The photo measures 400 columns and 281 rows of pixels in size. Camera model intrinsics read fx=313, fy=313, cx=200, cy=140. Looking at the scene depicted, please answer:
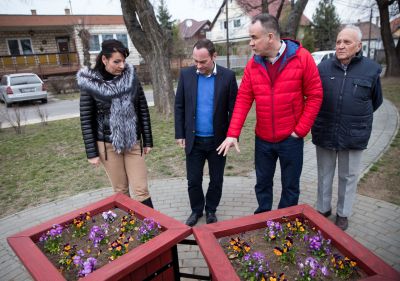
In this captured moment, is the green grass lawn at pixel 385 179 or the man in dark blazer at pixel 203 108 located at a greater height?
the man in dark blazer at pixel 203 108

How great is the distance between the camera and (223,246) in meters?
2.12

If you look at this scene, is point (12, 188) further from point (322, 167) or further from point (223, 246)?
point (322, 167)

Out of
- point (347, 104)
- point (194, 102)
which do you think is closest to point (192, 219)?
point (194, 102)

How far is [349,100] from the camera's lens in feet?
9.32

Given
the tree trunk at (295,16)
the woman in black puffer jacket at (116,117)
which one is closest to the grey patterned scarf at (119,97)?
the woman in black puffer jacket at (116,117)

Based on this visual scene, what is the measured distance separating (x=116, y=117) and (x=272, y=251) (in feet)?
5.63

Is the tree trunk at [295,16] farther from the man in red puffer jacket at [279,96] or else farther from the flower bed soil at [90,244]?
the flower bed soil at [90,244]

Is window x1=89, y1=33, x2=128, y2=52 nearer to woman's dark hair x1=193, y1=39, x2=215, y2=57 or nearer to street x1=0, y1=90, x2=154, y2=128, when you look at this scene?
street x1=0, y1=90, x2=154, y2=128

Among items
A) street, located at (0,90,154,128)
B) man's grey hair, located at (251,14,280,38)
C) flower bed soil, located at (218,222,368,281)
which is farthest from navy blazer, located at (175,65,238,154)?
street, located at (0,90,154,128)

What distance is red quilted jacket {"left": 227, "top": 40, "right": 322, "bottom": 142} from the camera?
2605 mm

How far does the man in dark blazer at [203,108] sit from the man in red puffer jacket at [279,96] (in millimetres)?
207

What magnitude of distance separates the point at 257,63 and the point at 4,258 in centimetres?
317

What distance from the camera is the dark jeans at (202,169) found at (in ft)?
10.5

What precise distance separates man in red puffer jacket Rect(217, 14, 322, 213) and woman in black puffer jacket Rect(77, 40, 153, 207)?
2.84 ft
